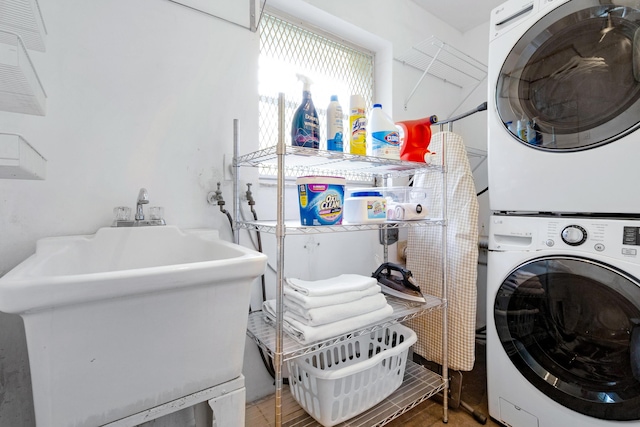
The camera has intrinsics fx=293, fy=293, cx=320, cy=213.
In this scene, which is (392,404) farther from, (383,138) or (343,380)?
(383,138)

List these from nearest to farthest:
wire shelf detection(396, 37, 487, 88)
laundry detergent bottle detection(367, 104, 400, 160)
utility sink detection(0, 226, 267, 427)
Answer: utility sink detection(0, 226, 267, 427), laundry detergent bottle detection(367, 104, 400, 160), wire shelf detection(396, 37, 487, 88)

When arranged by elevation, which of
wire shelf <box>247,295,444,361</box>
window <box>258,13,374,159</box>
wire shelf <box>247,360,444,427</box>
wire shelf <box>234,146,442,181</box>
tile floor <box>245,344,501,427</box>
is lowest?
tile floor <box>245,344,501,427</box>

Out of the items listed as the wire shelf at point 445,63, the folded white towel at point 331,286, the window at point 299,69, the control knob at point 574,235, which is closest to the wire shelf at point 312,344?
the folded white towel at point 331,286

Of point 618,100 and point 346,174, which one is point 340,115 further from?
point 618,100

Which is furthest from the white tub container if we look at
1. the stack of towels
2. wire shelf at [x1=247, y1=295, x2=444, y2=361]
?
wire shelf at [x1=247, y1=295, x2=444, y2=361]

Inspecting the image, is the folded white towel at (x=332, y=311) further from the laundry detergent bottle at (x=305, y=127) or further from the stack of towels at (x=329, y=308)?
the laundry detergent bottle at (x=305, y=127)

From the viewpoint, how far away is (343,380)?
3.33ft

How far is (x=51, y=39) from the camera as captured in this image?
915 mm

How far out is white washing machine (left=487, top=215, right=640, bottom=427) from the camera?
896 millimetres

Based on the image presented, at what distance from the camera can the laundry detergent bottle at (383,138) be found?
1.15 meters

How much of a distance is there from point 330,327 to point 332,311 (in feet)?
0.17

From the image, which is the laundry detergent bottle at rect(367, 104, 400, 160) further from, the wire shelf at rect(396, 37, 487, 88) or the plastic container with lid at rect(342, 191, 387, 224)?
the wire shelf at rect(396, 37, 487, 88)

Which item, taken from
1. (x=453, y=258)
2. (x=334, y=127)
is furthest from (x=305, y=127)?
(x=453, y=258)

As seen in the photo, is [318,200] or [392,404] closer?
[318,200]
